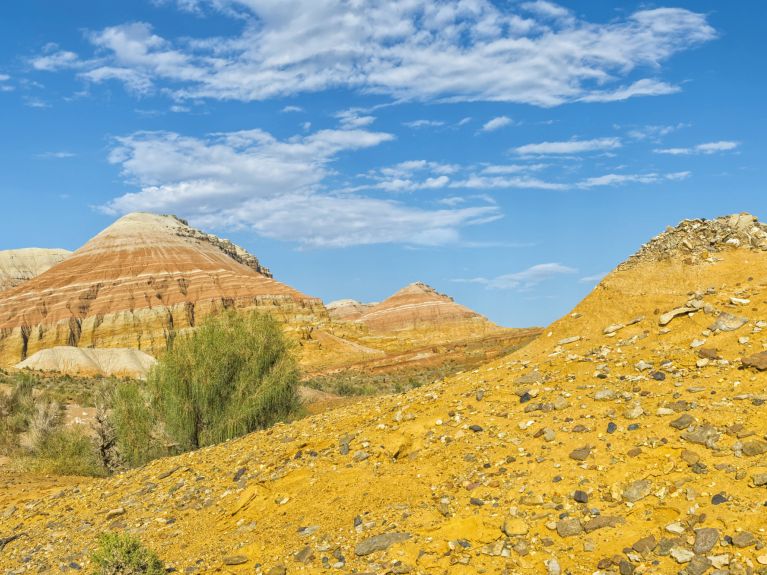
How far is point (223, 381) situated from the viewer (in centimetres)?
1703

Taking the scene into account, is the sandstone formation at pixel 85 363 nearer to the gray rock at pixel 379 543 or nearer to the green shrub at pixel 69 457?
the green shrub at pixel 69 457

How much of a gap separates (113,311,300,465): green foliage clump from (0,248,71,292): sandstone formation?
5335 inches

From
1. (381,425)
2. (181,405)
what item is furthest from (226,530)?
(181,405)

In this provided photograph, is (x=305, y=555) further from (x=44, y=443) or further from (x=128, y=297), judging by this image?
(x=128, y=297)

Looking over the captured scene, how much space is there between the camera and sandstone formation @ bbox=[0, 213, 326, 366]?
82.6 metres

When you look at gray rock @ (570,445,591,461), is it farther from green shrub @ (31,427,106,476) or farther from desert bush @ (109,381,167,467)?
green shrub @ (31,427,106,476)

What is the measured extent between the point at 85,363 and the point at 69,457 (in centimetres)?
4688

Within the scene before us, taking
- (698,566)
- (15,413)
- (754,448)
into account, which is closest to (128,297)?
(15,413)

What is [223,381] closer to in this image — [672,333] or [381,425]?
[381,425]

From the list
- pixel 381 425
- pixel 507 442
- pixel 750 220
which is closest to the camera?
pixel 507 442

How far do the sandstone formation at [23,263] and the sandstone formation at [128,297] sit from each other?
4708 centimetres

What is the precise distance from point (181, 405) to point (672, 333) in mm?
11997

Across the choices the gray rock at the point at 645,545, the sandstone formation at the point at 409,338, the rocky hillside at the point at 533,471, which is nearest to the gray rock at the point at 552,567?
the rocky hillside at the point at 533,471

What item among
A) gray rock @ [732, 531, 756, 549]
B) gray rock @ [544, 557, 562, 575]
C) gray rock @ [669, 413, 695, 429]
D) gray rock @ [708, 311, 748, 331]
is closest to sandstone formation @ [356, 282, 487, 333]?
gray rock @ [708, 311, 748, 331]
